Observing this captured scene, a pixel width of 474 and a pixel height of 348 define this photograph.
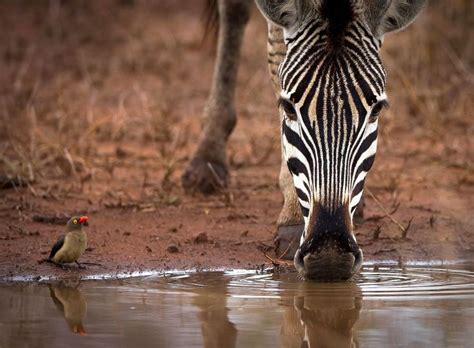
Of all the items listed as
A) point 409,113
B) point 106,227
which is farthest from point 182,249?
point 409,113

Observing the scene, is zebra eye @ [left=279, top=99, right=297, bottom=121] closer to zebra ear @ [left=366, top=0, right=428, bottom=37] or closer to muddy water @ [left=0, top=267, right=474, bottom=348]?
zebra ear @ [left=366, top=0, right=428, bottom=37]

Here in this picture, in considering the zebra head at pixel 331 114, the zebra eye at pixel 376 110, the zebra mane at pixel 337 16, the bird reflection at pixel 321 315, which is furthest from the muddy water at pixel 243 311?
the zebra mane at pixel 337 16

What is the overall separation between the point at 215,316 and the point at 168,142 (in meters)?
4.78

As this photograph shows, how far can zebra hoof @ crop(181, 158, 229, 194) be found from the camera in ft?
26.2

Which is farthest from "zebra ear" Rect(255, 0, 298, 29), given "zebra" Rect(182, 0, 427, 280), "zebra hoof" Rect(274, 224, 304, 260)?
"zebra hoof" Rect(274, 224, 304, 260)

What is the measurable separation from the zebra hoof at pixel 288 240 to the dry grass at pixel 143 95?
158 cm

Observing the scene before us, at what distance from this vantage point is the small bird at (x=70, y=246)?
589 centimetres

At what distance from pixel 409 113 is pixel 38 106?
3.65 meters

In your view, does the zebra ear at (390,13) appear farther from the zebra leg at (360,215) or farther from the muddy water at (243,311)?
the zebra leg at (360,215)

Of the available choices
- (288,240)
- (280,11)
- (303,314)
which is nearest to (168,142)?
(288,240)

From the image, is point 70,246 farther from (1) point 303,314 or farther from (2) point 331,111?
(2) point 331,111

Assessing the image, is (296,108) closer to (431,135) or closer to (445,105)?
(431,135)

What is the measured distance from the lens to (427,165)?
895 centimetres

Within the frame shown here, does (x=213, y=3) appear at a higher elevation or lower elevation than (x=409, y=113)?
higher
